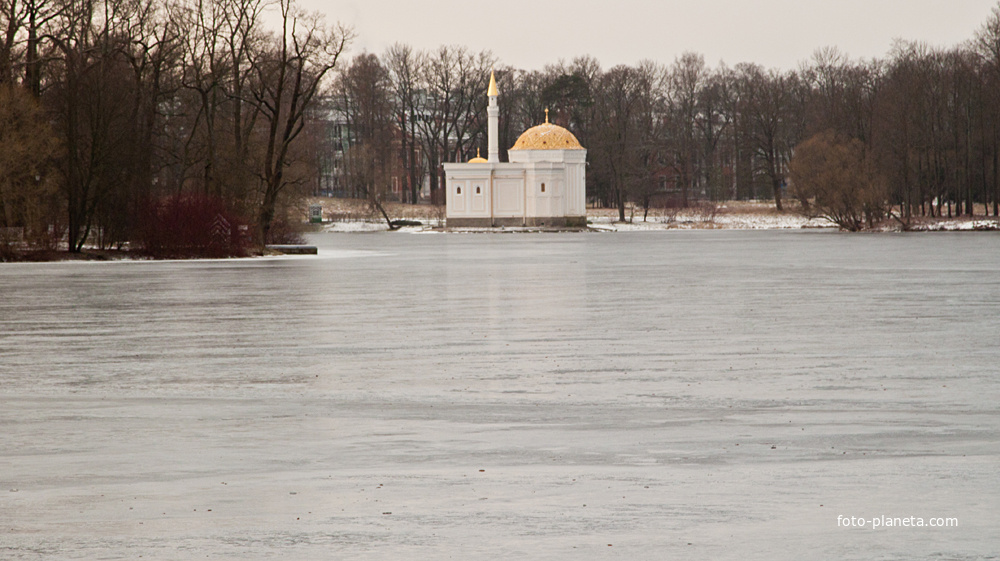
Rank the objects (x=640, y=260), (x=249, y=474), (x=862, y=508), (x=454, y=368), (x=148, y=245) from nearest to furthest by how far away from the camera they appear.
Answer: (x=862, y=508) < (x=249, y=474) < (x=454, y=368) < (x=640, y=260) < (x=148, y=245)

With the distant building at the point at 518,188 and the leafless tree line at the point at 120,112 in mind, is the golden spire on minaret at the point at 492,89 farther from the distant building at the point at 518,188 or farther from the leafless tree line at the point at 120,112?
the leafless tree line at the point at 120,112

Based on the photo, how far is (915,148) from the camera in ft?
281

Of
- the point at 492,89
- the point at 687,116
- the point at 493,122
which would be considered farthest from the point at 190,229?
Result: the point at 687,116

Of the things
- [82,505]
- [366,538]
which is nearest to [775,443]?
[366,538]

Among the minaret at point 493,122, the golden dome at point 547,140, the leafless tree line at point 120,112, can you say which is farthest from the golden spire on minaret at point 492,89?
the leafless tree line at point 120,112

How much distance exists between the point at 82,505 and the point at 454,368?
6.50m

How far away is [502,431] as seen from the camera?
9.41 m

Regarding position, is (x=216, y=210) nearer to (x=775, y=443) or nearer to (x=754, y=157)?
(x=775, y=443)

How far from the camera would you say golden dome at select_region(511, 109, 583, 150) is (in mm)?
101812

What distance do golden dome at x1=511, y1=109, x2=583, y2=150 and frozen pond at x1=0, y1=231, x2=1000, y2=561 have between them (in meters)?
80.8

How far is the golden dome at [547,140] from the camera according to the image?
102 metres

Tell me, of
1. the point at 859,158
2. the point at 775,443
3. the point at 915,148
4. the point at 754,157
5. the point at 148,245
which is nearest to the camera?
the point at 775,443

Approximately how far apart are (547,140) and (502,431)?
93506 millimetres

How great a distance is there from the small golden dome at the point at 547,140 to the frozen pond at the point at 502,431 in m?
80.8
